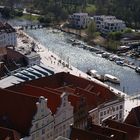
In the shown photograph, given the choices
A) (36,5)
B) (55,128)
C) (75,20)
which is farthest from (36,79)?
(36,5)

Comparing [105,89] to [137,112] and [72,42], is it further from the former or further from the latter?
[72,42]

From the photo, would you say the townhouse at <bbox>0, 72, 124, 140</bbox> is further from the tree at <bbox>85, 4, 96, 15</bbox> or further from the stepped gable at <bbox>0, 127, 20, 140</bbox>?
the tree at <bbox>85, 4, 96, 15</bbox>

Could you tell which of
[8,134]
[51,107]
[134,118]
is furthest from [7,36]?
[8,134]

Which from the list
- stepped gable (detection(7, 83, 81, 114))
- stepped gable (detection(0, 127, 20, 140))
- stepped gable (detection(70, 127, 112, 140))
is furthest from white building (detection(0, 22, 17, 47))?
stepped gable (detection(70, 127, 112, 140))

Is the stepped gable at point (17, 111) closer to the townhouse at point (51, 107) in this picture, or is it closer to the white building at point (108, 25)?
the townhouse at point (51, 107)

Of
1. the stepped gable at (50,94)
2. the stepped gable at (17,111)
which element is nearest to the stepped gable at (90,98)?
the stepped gable at (50,94)
